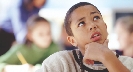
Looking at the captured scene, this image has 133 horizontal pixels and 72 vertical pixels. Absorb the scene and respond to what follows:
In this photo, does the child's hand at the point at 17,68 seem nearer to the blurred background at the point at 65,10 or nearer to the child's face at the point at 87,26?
the blurred background at the point at 65,10

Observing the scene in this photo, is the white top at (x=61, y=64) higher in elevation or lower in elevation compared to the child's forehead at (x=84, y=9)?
lower

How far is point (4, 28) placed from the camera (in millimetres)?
1415

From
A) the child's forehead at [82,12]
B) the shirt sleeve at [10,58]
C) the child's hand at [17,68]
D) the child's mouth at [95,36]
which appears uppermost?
the child's forehead at [82,12]

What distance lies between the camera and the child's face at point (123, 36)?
1475 millimetres

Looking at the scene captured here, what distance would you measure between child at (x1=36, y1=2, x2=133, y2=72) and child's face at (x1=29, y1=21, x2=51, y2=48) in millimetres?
610

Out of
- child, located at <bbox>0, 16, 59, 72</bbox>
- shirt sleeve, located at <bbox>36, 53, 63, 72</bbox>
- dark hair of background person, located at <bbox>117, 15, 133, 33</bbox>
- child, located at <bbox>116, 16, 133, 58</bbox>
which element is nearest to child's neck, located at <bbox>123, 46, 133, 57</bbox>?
child, located at <bbox>116, 16, 133, 58</bbox>

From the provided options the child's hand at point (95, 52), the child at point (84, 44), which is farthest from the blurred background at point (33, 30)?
the child's hand at point (95, 52)

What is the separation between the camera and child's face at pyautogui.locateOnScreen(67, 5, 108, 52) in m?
0.72

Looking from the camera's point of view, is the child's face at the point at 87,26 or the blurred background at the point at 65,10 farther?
the blurred background at the point at 65,10

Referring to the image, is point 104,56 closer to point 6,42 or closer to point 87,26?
point 87,26

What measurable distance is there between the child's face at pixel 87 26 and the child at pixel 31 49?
2.11ft

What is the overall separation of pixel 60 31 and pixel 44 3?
0.18 m

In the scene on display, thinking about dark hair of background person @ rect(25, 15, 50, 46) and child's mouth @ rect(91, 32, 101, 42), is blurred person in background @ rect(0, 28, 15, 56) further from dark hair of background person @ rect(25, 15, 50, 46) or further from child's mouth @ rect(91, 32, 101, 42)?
child's mouth @ rect(91, 32, 101, 42)

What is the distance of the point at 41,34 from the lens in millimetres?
1412
